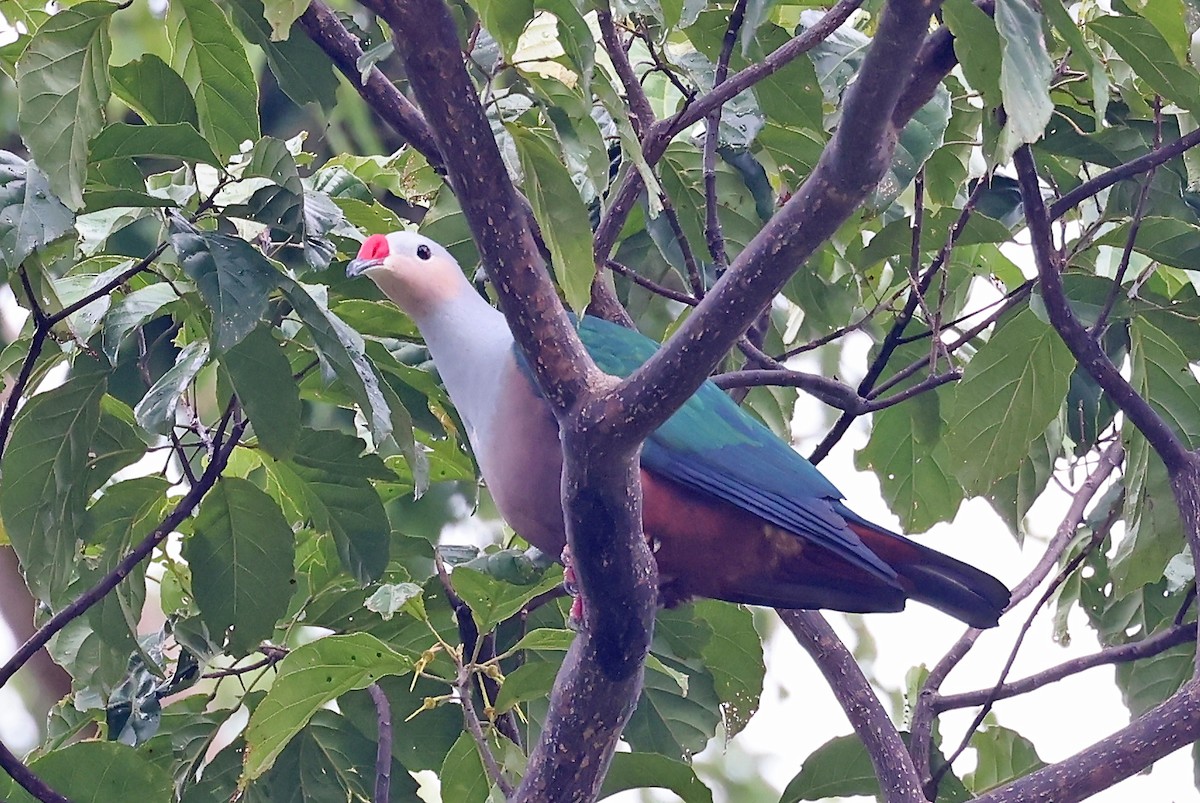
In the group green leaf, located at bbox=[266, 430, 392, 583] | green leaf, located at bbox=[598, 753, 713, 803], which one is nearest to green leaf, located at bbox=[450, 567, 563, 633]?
green leaf, located at bbox=[266, 430, 392, 583]

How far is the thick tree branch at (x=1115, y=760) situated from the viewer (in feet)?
6.21

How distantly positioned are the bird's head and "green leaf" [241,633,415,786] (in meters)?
0.69

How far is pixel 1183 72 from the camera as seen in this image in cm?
208

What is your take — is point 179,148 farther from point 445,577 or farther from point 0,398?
point 0,398

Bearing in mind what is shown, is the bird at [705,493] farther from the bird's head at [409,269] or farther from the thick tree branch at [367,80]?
the thick tree branch at [367,80]

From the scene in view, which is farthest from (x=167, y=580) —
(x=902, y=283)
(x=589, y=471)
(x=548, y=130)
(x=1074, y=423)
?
(x=1074, y=423)

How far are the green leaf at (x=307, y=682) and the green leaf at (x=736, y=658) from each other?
0.75m

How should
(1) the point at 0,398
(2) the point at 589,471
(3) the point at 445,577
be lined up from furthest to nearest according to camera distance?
(1) the point at 0,398
(3) the point at 445,577
(2) the point at 589,471

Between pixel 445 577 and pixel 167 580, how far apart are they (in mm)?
774

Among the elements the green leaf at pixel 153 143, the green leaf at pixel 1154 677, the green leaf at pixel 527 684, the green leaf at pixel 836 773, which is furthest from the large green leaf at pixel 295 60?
the green leaf at pixel 1154 677

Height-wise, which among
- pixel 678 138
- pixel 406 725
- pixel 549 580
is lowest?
pixel 406 725

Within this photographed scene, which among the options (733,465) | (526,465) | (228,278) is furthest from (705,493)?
(228,278)

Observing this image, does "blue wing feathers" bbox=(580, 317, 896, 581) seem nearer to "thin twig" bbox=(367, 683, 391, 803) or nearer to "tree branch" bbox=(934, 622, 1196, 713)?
"tree branch" bbox=(934, 622, 1196, 713)

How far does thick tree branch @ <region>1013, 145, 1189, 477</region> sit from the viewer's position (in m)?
2.17
